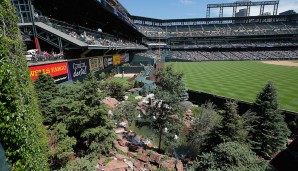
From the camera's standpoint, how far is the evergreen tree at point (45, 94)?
10.8 metres

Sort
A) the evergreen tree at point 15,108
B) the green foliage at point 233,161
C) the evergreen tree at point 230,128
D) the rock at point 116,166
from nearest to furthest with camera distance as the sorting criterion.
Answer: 1. the evergreen tree at point 15,108
2. the green foliage at point 233,161
3. the rock at point 116,166
4. the evergreen tree at point 230,128

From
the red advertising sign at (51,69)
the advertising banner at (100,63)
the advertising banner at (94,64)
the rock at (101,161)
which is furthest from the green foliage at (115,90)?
the rock at (101,161)

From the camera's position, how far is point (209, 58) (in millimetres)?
71500

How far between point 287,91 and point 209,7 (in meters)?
86.3

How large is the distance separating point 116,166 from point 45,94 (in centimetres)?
653

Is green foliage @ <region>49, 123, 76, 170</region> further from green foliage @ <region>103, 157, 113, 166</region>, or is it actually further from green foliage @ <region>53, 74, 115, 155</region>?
green foliage @ <region>103, 157, 113, 166</region>

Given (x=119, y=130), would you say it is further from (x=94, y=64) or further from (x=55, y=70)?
(x=94, y=64)

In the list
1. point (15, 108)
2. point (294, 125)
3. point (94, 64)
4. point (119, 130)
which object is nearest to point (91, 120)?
point (15, 108)

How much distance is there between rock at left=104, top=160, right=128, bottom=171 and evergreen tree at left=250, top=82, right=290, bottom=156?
344 inches

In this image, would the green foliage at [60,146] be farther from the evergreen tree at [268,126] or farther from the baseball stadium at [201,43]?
the evergreen tree at [268,126]

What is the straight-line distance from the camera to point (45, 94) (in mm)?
11281

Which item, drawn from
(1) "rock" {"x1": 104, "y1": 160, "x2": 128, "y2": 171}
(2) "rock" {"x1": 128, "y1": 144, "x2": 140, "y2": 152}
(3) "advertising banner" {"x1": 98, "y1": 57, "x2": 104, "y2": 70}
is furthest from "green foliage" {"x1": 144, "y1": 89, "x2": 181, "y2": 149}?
(3) "advertising banner" {"x1": 98, "y1": 57, "x2": 104, "y2": 70}

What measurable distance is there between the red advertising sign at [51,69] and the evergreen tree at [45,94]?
2047 mm

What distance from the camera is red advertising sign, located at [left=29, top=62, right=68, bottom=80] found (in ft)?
43.3
